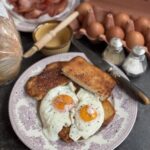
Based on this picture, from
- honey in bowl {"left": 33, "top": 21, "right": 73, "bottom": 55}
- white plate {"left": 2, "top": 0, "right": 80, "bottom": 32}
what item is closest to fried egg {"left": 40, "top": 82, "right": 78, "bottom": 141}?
honey in bowl {"left": 33, "top": 21, "right": 73, "bottom": 55}

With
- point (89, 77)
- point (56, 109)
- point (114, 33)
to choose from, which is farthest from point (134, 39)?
point (56, 109)

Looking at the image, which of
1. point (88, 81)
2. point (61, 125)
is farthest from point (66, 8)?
point (61, 125)

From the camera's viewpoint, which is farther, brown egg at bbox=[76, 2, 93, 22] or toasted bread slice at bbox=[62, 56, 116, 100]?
brown egg at bbox=[76, 2, 93, 22]

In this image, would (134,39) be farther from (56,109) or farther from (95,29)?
(56,109)

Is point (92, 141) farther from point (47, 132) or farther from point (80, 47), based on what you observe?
point (80, 47)

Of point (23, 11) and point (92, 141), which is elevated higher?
point (23, 11)

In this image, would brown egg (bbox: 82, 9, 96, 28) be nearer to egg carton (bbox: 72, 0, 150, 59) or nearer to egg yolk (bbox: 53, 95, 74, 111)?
egg carton (bbox: 72, 0, 150, 59)
